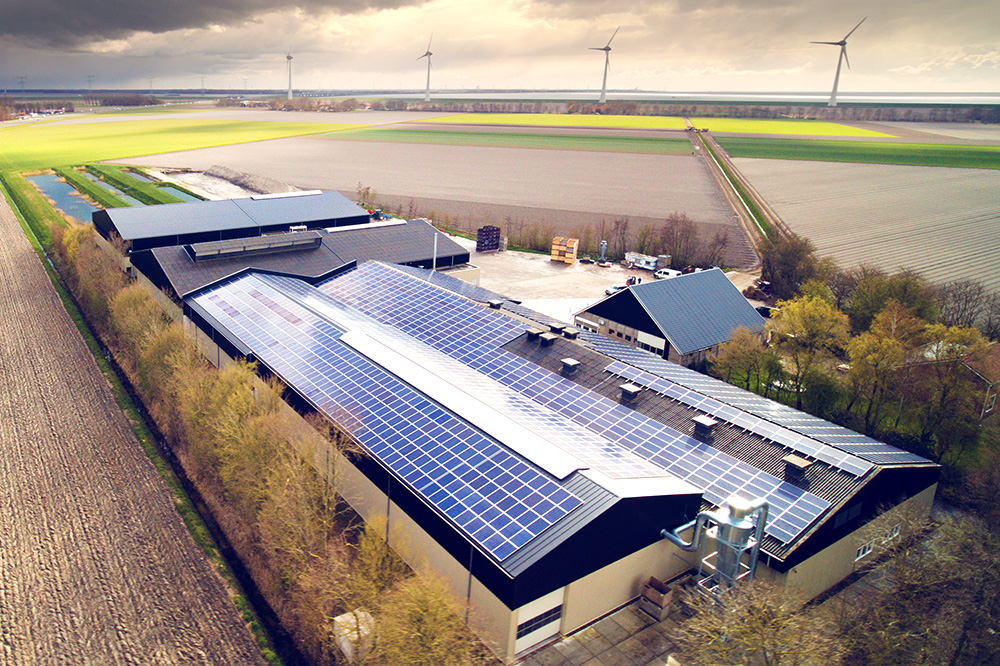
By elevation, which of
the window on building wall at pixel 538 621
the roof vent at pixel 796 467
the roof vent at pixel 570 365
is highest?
the roof vent at pixel 570 365

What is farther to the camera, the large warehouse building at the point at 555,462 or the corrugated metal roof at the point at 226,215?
the corrugated metal roof at the point at 226,215

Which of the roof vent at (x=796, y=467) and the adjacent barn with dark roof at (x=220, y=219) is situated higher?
the adjacent barn with dark roof at (x=220, y=219)

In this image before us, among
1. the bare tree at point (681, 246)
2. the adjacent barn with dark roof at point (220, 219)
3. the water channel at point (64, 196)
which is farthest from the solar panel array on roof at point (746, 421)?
the water channel at point (64, 196)

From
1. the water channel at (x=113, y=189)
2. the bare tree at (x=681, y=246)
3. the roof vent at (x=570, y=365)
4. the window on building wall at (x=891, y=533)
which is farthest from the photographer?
the water channel at (x=113, y=189)

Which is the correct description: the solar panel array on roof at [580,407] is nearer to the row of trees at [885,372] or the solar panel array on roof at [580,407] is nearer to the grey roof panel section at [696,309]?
the grey roof panel section at [696,309]

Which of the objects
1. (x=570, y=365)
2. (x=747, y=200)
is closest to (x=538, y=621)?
(x=570, y=365)

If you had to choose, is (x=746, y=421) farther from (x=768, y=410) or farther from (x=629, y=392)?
(x=629, y=392)

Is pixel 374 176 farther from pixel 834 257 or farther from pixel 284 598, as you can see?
pixel 284 598

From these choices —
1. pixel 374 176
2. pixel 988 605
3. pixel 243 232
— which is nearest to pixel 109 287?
pixel 243 232

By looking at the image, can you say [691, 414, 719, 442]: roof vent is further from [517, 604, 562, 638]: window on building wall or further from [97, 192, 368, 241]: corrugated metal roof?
[97, 192, 368, 241]: corrugated metal roof
